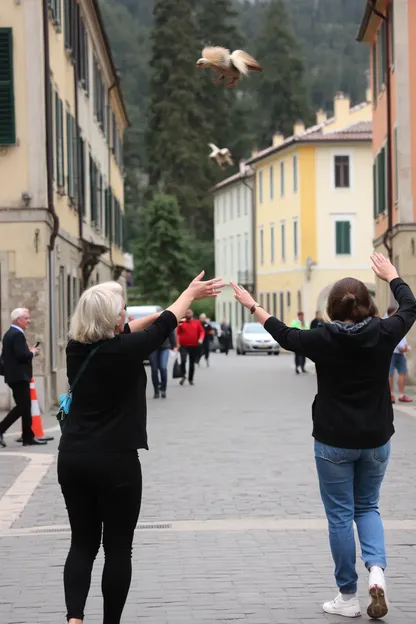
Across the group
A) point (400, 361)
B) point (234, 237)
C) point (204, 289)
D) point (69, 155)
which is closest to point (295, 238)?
point (234, 237)

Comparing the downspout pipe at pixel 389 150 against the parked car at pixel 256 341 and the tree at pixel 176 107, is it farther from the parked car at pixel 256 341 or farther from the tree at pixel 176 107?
the tree at pixel 176 107

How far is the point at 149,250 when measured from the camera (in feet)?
271

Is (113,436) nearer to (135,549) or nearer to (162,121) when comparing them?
(135,549)

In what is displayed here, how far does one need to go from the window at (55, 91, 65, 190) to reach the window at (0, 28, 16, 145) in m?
2.25

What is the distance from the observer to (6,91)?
2220cm

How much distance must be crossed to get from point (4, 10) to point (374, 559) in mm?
17300

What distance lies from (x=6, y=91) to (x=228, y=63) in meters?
11.5

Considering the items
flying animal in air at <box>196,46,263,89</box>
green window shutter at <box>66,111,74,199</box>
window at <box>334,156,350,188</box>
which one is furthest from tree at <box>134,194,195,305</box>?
flying animal in air at <box>196,46,263,89</box>

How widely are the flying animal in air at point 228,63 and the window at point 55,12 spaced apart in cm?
1305

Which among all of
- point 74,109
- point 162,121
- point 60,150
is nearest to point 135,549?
point 60,150

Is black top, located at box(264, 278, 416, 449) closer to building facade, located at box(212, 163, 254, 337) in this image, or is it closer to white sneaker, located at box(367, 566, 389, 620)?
white sneaker, located at box(367, 566, 389, 620)

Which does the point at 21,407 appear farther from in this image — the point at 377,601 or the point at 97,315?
the point at 97,315

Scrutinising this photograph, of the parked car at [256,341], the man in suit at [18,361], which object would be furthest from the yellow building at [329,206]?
the man in suit at [18,361]

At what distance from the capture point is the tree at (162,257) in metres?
81.2
